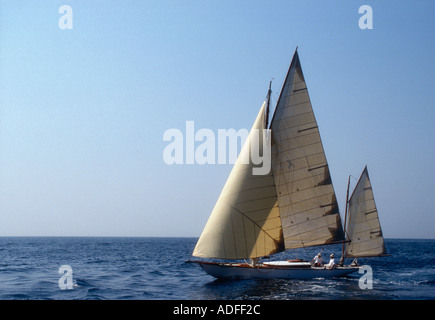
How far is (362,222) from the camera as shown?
38.6 metres

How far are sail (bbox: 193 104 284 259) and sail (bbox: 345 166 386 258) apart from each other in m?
10.6

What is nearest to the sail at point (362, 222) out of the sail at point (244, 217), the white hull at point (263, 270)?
the white hull at point (263, 270)

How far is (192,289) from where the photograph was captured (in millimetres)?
29922

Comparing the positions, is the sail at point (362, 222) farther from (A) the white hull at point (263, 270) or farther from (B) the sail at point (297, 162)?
(B) the sail at point (297, 162)

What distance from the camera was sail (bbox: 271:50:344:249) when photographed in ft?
103

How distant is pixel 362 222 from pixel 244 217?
14.6 m

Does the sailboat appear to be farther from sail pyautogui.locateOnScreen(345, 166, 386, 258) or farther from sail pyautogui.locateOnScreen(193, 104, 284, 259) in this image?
sail pyautogui.locateOnScreen(345, 166, 386, 258)

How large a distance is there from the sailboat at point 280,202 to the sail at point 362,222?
622 cm

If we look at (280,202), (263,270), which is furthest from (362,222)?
(263,270)

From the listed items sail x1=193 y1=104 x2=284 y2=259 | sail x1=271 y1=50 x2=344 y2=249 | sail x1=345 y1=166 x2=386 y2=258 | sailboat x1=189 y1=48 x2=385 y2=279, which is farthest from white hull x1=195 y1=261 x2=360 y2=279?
sail x1=345 y1=166 x2=386 y2=258
